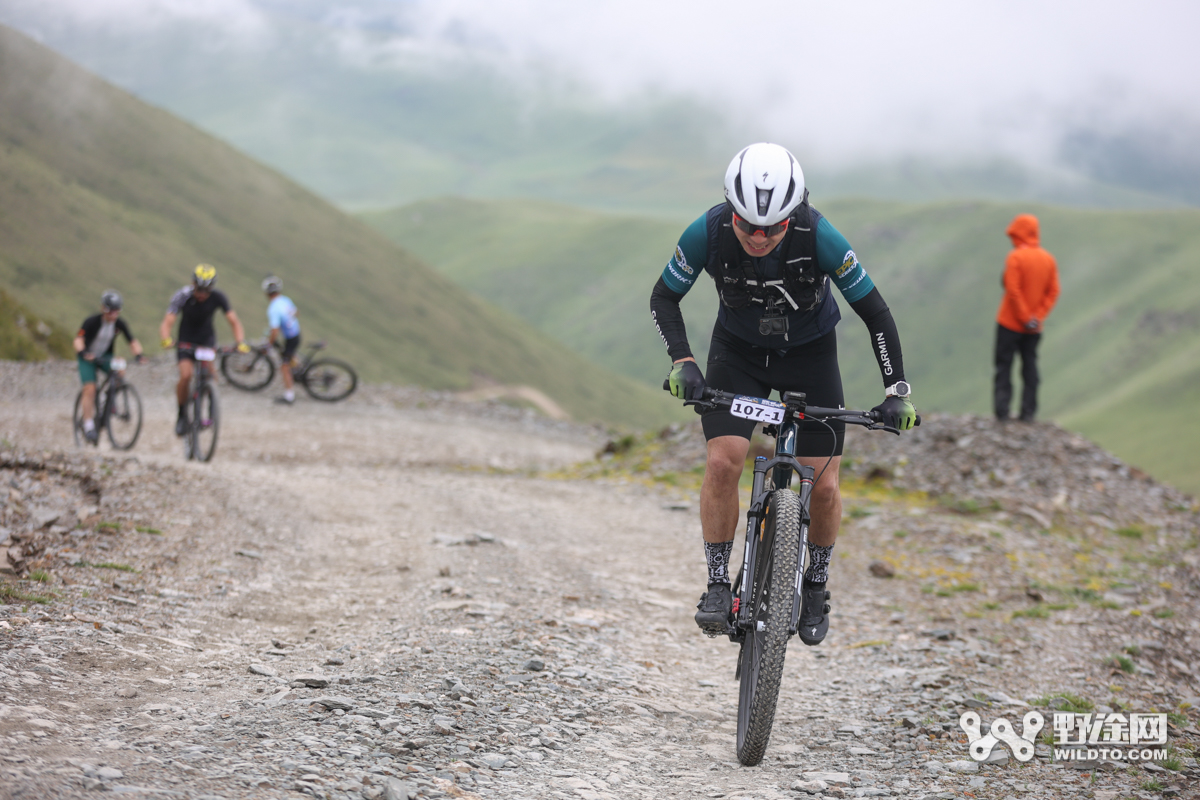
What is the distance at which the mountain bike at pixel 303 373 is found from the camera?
82.5 ft

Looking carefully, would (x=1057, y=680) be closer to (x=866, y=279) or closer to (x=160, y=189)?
(x=866, y=279)

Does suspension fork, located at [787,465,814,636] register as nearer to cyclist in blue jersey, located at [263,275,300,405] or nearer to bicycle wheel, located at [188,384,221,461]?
bicycle wheel, located at [188,384,221,461]

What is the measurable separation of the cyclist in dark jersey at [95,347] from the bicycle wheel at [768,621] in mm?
12382

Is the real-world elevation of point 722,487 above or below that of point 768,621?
above

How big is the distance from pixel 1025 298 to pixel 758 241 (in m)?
11.5

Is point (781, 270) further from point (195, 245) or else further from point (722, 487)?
point (195, 245)

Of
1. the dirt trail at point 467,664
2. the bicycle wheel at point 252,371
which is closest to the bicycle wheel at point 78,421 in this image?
the dirt trail at point 467,664

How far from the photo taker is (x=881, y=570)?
35.1 feet

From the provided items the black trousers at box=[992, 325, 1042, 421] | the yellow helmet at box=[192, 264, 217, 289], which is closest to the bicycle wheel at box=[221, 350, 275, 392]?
the yellow helmet at box=[192, 264, 217, 289]

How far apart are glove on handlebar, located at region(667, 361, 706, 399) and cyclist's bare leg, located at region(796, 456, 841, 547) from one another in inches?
34.1

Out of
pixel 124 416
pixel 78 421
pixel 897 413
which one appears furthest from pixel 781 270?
pixel 78 421

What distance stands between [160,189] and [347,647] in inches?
3947

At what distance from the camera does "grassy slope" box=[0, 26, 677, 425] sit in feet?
223

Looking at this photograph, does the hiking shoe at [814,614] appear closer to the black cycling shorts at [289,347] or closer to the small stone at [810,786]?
the small stone at [810,786]
